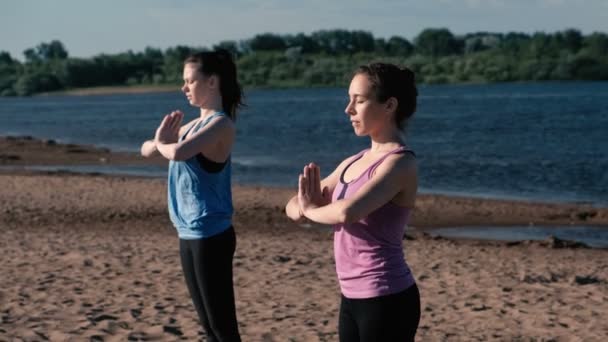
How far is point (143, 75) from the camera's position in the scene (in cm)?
16362

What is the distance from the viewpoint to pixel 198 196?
4625mm

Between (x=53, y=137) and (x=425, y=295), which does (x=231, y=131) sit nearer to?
(x=425, y=295)

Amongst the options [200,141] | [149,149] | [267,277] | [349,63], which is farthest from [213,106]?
[349,63]

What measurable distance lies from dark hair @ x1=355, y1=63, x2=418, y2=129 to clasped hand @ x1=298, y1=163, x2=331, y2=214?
35 cm

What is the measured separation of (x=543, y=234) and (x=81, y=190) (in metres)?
9.46

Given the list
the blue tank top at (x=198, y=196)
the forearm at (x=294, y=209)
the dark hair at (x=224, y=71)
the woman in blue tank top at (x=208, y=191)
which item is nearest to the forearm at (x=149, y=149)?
the woman in blue tank top at (x=208, y=191)

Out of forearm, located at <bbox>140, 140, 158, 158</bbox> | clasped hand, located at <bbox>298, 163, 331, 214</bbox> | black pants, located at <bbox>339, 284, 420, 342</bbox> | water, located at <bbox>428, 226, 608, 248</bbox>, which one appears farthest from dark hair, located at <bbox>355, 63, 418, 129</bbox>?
water, located at <bbox>428, 226, 608, 248</bbox>

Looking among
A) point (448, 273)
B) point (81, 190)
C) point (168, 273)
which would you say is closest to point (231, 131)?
point (168, 273)

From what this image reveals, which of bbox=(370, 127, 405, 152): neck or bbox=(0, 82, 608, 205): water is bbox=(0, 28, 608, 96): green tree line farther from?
bbox=(370, 127, 405, 152): neck

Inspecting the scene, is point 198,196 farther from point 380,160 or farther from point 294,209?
point 380,160

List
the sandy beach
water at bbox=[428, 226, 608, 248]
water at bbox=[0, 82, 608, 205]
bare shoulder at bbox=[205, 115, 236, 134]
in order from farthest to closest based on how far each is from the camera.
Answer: water at bbox=[0, 82, 608, 205], water at bbox=[428, 226, 608, 248], the sandy beach, bare shoulder at bbox=[205, 115, 236, 134]

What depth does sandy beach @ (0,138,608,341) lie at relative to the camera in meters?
7.59

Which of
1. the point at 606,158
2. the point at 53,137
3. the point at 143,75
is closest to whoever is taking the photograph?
the point at 606,158

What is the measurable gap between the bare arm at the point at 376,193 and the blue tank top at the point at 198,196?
1144mm
